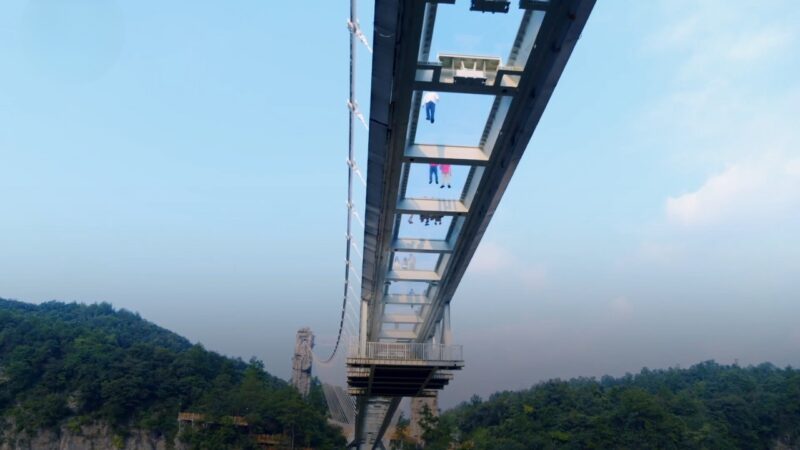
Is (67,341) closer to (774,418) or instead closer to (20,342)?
(20,342)

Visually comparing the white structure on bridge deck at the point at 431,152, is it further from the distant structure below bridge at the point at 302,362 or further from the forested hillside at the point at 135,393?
the distant structure below bridge at the point at 302,362

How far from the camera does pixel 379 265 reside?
14523 millimetres

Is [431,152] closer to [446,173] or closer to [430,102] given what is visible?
[446,173]

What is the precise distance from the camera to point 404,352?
15.2 metres

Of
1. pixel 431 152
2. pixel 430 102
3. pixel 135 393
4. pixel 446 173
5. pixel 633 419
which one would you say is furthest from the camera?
pixel 135 393

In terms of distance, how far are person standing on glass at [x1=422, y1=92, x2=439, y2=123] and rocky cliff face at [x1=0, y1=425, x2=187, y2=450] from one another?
44.1 m

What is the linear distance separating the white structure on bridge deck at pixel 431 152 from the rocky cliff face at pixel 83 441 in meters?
35.8

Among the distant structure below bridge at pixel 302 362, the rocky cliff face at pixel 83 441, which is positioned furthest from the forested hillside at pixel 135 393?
the distant structure below bridge at pixel 302 362

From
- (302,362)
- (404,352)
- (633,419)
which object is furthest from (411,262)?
(302,362)

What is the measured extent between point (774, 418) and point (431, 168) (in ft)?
180

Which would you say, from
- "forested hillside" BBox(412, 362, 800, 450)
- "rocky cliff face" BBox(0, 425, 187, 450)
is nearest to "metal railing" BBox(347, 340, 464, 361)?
"forested hillside" BBox(412, 362, 800, 450)

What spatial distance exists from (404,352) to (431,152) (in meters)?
6.26

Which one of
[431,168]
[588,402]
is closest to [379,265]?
A: [431,168]

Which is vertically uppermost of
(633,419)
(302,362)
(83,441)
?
(302,362)
